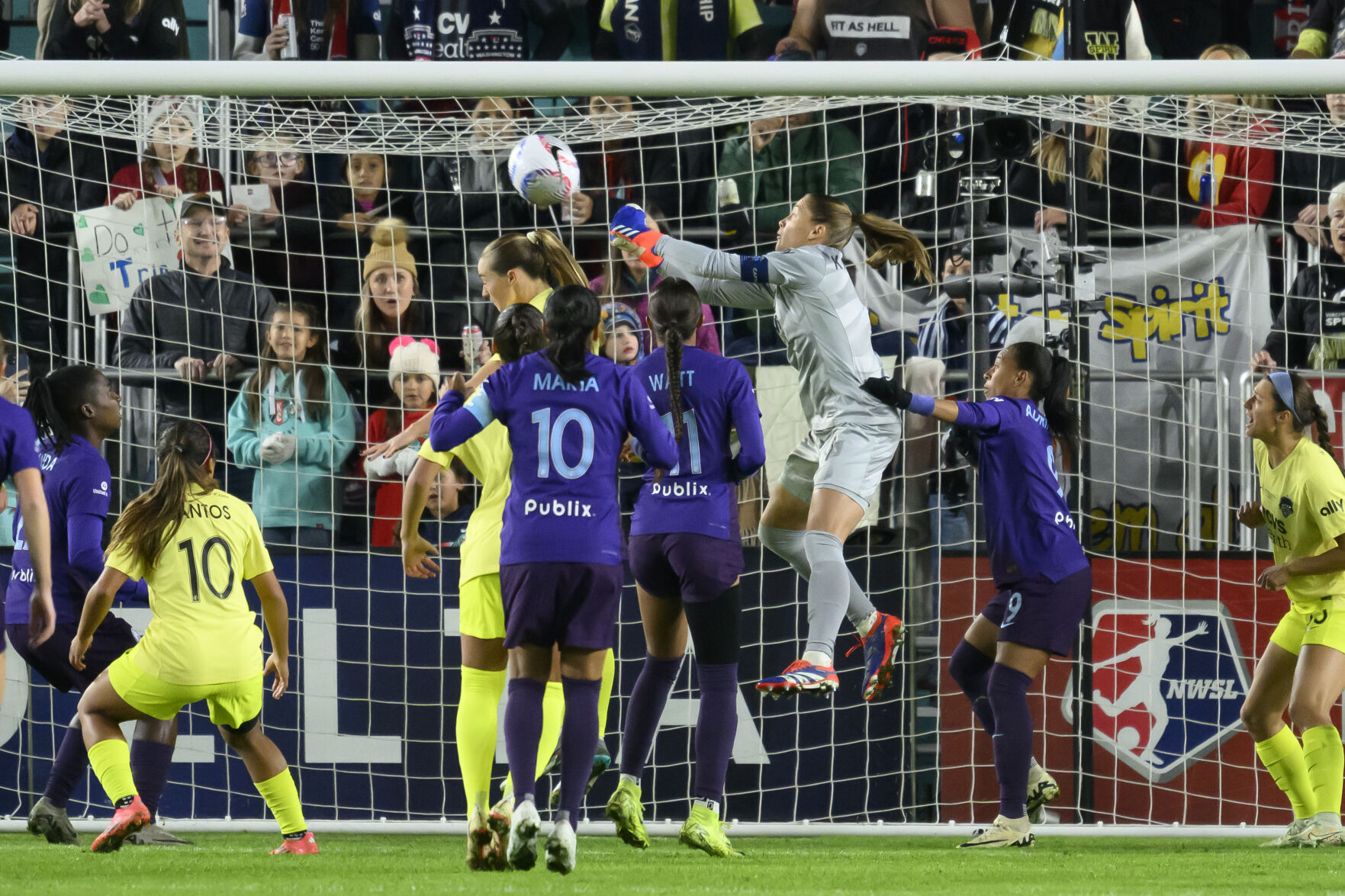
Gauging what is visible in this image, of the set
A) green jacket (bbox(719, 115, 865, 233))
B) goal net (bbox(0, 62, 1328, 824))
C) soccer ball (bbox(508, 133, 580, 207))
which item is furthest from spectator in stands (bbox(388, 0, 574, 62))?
soccer ball (bbox(508, 133, 580, 207))

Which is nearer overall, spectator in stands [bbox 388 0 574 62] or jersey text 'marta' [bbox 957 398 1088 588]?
jersey text 'marta' [bbox 957 398 1088 588]

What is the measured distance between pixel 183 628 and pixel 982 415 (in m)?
2.65

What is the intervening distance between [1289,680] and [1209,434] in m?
1.92

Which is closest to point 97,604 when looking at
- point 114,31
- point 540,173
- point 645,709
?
point 645,709

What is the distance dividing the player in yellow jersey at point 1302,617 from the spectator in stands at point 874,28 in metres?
3.75

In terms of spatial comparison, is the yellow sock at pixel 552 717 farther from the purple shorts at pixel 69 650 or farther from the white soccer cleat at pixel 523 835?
the purple shorts at pixel 69 650

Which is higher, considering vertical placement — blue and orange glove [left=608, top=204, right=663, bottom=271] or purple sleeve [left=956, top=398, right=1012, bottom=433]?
blue and orange glove [left=608, top=204, right=663, bottom=271]

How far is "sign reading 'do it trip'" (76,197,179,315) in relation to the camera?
7.03 metres

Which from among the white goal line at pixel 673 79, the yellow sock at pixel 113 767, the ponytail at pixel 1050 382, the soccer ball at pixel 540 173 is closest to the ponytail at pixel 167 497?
the yellow sock at pixel 113 767

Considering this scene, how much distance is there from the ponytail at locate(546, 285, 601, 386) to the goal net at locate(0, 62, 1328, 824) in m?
1.86

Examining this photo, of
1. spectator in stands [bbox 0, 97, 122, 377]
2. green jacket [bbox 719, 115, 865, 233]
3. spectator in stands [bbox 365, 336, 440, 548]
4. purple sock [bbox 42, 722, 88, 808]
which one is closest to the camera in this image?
purple sock [bbox 42, 722, 88, 808]

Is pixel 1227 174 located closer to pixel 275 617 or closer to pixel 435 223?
pixel 435 223

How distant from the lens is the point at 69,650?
545 centimetres

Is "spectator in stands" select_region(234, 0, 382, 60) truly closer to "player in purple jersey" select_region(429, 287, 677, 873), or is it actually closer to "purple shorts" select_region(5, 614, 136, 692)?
"purple shorts" select_region(5, 614, 136, 692)
